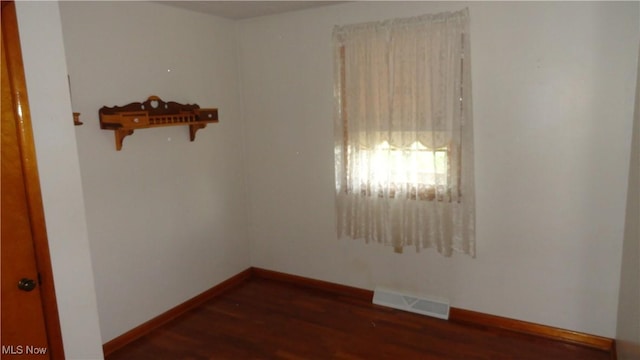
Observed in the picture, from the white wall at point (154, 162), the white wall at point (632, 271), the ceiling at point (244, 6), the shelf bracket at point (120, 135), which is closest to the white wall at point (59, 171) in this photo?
the white wall at point (154, 162)

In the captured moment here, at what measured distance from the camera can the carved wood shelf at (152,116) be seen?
274 cm

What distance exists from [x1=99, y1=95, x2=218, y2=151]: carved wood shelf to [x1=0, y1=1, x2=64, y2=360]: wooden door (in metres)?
1.18

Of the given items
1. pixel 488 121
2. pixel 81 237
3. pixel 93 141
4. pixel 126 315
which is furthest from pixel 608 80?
pixel 126 315

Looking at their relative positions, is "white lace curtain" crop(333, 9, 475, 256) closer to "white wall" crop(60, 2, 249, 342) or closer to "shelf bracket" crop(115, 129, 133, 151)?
"white wall" crop(60, 2, 249, 342)

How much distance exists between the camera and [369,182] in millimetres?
3289

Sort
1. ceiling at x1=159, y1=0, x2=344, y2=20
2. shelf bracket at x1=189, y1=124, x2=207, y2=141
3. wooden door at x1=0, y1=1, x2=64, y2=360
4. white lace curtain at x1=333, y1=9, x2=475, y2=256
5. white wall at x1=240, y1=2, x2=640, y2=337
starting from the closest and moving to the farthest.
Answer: wooden door at x1=0, y1=1, x2=64, y2=360
white wall at x1=240, y1=2, x2=640, y2=337
white lace curtain at x1=333, y1=9, x2=475, y2=256
ceiling at x1=159, y1=0, x2=344, y2=20
shelf bracket at x1=189, y1=124, x2=207, y2=141

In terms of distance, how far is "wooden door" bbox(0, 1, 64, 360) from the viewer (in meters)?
1.55

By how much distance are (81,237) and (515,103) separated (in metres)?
2.63

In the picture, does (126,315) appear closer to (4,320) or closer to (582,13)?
(4,320)

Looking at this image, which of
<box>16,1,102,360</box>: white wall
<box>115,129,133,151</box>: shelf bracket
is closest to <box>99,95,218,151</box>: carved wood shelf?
<box>115,129,133,151</box>: shelf bracket

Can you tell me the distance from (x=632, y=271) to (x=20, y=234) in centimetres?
290

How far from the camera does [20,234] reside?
1.62m

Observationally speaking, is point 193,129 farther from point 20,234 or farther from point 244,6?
point 20,234
